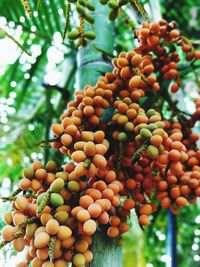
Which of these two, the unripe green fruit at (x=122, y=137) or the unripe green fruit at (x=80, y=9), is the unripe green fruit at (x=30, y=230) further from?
the unripe green fruit at (x=80, y=9)

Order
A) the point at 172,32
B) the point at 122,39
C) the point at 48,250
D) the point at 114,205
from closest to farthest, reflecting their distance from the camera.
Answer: the point at 48,250
the point at 114,205
the point at 172,32
the point at 122,39

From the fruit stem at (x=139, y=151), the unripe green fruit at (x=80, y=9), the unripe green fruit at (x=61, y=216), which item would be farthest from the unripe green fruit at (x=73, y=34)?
the unripe green fruit at (x=61, y=216)

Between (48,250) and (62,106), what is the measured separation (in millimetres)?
1152

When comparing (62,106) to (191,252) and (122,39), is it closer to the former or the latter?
(122,39)

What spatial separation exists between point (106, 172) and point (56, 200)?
0.49 ft

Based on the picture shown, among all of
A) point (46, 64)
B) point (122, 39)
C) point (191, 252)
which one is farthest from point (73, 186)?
→ point (191, 252)

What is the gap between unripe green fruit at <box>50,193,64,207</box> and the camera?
0.85 metres

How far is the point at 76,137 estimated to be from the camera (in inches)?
39.1

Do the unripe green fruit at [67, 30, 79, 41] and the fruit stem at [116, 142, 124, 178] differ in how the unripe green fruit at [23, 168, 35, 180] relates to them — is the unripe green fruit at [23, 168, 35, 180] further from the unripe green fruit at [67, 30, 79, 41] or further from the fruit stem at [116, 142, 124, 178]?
the unripe green fruit at [67, 30, 79, 41]

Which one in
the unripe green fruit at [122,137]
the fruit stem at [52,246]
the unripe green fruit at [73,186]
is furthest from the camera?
the unripe green fruit at [122,137]

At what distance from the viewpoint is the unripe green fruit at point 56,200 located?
848 mm

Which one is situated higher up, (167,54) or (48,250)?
(167,54)

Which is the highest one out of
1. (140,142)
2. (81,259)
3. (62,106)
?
(62,106)

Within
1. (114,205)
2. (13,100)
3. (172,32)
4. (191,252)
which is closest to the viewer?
(114,205)
